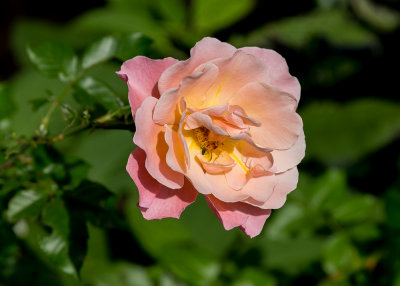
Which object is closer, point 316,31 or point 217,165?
point 217,165

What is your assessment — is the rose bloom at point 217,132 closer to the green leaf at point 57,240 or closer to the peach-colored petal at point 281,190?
the peach-colored petal at point 281,190

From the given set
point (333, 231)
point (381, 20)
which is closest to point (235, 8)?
point (381, 20)

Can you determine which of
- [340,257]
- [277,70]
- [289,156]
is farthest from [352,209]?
[277,70]

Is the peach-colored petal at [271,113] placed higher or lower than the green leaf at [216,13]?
higher

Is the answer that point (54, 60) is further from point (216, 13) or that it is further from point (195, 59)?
point (216, 13)

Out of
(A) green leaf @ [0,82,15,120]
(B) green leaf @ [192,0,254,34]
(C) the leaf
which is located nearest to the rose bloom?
(A) green leaf @ [0,82,15,120]

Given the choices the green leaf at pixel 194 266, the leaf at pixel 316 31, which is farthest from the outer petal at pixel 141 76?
the leaf at pixel 316 31

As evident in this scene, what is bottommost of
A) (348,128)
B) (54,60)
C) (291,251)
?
(291,251)
